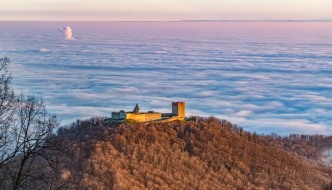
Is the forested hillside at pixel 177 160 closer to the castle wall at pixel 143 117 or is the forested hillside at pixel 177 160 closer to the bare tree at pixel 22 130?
the castle wall at pixel 143 117

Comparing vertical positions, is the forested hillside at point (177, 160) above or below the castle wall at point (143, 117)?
below

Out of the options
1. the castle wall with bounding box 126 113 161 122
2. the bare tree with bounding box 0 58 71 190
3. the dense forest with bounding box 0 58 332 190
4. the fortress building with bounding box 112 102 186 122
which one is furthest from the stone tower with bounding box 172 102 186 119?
the bare tree with bounding box 0 58 71 190

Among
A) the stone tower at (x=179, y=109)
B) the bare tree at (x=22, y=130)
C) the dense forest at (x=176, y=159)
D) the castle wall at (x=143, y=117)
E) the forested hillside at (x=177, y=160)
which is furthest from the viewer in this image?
the stone tower at (x=179, y=109)

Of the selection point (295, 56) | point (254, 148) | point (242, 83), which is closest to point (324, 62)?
point (295, 56)

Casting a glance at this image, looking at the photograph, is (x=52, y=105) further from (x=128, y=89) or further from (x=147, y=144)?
(x=147, y=144)

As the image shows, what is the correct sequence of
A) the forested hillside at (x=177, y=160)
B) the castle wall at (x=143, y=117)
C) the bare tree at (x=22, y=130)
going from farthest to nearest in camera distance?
the castle wall at (x=143, y=117)
the forested hillside at (x=177, y=160)
the bare tree at (x=22, y=130)

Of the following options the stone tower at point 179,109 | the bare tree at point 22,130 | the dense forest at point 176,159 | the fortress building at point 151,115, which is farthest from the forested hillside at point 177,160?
the bare tree at point 22,130

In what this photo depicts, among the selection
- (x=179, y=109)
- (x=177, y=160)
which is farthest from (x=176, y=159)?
(x=179, y=109)

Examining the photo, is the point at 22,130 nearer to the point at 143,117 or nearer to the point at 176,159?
the point at 176,159

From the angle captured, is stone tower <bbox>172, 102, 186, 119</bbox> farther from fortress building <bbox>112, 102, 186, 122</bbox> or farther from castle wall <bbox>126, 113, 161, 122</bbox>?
castle wall <bbox>126, 113, 161, 122</bbox>
